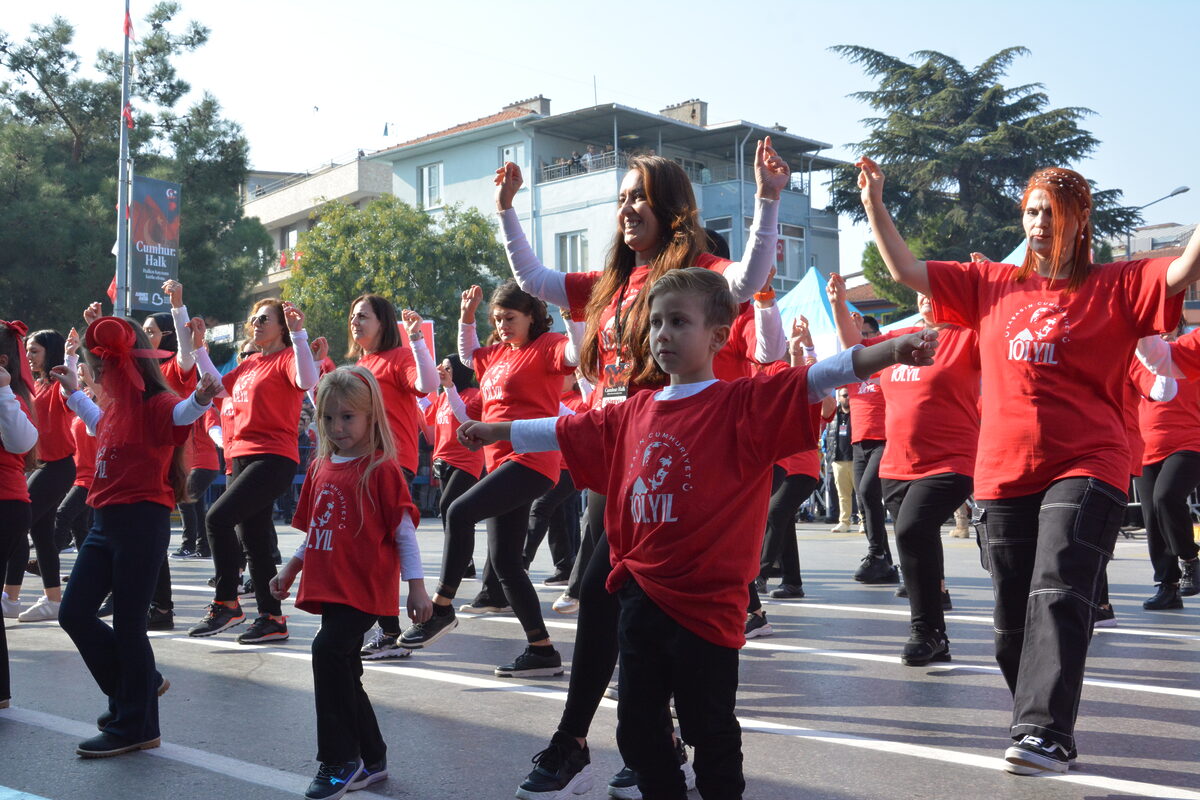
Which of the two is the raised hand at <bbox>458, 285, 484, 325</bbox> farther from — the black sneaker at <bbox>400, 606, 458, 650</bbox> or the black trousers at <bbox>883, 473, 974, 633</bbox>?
the black trousers at <bbox>883, 473, 974, 633</bbox>

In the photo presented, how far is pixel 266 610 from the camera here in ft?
25.6

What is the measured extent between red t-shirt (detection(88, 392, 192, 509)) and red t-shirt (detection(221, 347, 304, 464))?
2.26 m

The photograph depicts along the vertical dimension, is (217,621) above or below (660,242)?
below

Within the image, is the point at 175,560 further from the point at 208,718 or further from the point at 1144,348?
the point at 1144,348

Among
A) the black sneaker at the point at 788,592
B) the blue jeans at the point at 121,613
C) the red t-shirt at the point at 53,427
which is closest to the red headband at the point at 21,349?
the blue jeans at the point at 121,613

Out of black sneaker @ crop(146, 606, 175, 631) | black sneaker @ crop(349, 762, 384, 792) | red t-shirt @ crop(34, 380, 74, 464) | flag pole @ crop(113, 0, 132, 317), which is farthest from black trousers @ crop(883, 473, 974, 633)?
flag pole @ crop(113, 0, 132, 317)

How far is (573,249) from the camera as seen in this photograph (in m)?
45.8

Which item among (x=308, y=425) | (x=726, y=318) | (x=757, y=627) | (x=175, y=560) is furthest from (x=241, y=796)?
(x=308, y=425)

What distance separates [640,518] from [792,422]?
21.1 inches

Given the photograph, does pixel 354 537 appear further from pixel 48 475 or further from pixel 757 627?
pixel 48 475

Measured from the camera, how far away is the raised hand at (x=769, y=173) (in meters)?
4.18

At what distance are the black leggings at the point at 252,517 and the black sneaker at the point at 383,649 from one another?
850 millimetres

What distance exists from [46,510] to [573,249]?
3749 centimetres

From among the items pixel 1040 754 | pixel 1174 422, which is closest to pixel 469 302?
pixel 1040 754
